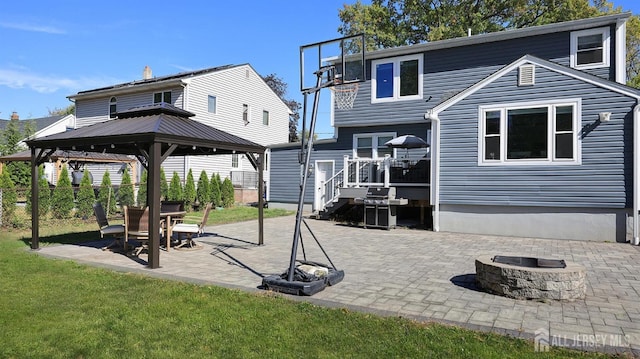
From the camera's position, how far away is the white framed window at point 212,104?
2217 centimetres

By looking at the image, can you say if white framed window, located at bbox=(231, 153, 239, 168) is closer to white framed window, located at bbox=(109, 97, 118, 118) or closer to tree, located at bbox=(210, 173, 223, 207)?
tree, located at bbox=(210, 173, 223, 207)

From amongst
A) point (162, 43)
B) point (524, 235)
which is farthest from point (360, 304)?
point (162, 43)

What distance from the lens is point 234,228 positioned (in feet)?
41.0

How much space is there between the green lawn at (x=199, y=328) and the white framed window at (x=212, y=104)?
17468mm

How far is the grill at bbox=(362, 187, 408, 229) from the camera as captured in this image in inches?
501

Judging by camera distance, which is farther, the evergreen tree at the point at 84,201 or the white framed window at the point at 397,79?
the white framed window at the point at 397,79

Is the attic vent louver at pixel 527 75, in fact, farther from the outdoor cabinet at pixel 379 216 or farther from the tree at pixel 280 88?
the tree at pixel 280 88

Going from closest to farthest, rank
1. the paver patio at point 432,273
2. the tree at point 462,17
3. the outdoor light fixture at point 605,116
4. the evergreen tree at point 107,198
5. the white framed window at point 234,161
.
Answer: the paver patio at point 432,273 < the outdoor light fixture at point 605,116 < the evergreen tree at point 107,198 < the tree at point 462,17 < the white framed window at point 234,161

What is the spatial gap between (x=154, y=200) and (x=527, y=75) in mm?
9886

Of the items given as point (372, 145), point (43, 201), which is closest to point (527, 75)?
point (372, 145)

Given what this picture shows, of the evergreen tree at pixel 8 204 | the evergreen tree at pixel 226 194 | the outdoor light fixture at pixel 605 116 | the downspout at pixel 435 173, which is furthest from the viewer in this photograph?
the evergreen tree at pixel 226 194

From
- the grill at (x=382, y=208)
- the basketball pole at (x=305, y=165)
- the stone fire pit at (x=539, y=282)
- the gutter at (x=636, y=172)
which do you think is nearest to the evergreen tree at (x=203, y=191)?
the grill at (x=382, y=208)

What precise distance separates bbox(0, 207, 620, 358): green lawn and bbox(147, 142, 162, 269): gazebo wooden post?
116 cm

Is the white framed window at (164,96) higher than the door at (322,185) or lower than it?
higher
